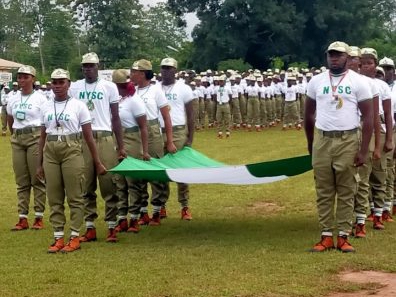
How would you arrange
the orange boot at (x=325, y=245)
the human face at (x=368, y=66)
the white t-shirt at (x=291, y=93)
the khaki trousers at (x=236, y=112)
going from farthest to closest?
the khaki trousers at (x=236, y=112) → the white t-shirt at (x=291, y=93) → the human face at (x=368, y=66) → the orange boot at (x=325, y=245)

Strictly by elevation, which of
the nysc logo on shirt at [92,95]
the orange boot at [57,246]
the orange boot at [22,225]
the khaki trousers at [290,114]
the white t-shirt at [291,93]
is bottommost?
the khaki trousers at [290,114]

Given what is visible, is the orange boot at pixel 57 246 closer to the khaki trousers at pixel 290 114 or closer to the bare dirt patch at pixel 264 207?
the bare dirt patch at pixel 264 207

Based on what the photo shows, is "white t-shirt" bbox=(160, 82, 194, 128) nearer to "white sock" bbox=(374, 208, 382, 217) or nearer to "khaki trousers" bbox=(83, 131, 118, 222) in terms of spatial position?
"khaki trousers" bbox=(83, 131, 118, 222)

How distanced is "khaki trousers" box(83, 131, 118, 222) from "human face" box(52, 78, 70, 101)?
64 cm

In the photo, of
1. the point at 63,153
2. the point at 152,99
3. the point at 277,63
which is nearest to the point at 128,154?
the point at 152,99

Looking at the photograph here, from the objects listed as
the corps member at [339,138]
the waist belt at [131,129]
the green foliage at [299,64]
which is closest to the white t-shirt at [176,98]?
the waist belt at [131,129]

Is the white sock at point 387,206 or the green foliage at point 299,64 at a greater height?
the green foliage at point 299,64

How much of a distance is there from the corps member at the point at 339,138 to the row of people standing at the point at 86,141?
240 cm

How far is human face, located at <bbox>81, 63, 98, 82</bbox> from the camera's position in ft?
29.9

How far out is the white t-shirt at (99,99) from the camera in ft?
30.2

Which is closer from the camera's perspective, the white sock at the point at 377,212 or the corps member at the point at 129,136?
the corps member at the point at 129,136

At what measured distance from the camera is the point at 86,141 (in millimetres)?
8641

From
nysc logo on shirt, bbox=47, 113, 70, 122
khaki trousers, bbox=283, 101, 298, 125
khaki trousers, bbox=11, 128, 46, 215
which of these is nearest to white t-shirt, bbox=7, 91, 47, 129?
khaki trousers, bbox=11, 128, 46, 215

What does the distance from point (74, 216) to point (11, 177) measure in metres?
8.30
